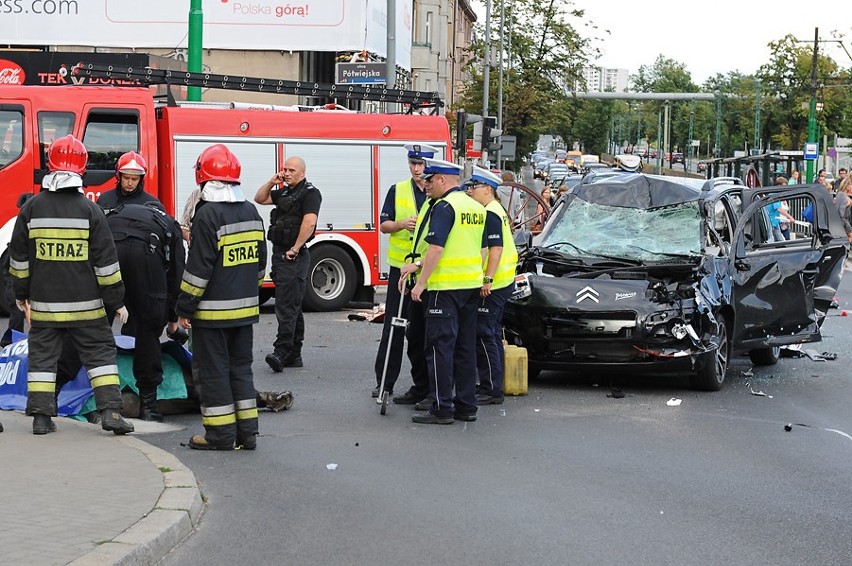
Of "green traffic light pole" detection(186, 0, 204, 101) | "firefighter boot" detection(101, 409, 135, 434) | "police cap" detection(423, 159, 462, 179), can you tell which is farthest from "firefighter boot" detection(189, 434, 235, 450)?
"green traffic light pole" detection(186, 0, 204, 101)

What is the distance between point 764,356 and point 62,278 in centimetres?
760

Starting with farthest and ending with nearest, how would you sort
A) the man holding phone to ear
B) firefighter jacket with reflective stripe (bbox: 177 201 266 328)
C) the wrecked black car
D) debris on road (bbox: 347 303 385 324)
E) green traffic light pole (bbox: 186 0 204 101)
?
green traffic light pole (bbox: 186 0 204 101), debris on road (bbox: 347 303 385 324), the man holding phone to ear, the wrecked black car, firefighter jacket with reflective stripe (bbox: 177 201 266 328)

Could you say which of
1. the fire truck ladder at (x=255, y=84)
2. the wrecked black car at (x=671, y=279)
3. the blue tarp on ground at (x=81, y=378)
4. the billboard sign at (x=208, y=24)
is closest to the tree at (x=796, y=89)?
the billboard sign at (x=208, y=24)

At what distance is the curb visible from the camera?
5523 mm

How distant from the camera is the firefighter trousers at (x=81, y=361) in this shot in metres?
8.18

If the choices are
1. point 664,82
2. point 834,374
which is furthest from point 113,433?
point 664,82

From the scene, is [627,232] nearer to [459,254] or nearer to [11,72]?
[459,254]

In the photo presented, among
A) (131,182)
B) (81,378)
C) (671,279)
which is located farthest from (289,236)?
(671,279)

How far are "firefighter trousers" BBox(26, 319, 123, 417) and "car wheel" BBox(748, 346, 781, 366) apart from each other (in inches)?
282

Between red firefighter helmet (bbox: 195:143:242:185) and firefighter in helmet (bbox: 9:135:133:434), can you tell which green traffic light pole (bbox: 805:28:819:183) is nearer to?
red firefighter helmet (bbox: 195:143:242:185)

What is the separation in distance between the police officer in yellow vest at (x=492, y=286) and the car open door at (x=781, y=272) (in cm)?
250

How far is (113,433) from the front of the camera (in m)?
8.35

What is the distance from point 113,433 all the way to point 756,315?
6.23 meters

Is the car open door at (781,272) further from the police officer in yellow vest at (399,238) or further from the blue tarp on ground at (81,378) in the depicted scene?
the blue tarp on ground at (81,378)
